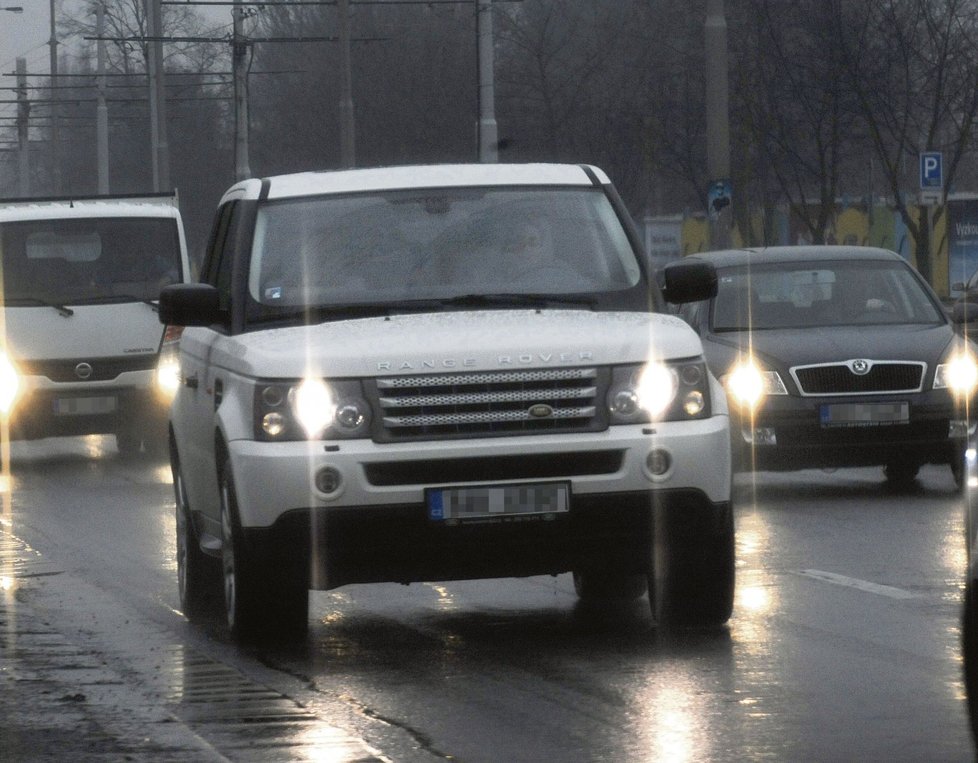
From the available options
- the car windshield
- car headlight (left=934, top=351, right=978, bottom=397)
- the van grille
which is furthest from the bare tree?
car headlight (left=934, top=351, right=978, bottom=397)

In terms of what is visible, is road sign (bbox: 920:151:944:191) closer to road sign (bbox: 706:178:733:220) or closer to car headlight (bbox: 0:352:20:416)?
road sign (bbox: 706:178:733:220)

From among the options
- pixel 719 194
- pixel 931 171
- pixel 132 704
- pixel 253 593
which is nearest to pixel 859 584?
pixel 253 593

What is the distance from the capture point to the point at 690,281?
31.2 ft

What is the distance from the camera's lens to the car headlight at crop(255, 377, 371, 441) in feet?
27.3

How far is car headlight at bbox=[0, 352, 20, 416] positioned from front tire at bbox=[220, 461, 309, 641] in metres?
10.8

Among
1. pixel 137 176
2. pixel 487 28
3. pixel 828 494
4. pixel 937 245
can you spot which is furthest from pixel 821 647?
pixel 137 176

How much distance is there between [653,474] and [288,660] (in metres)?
1.40

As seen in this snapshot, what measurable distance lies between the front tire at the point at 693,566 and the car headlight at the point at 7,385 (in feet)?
36.7

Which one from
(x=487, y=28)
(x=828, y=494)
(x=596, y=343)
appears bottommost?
(x=828, y=494)

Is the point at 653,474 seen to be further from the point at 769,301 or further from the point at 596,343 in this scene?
the point at 769,301

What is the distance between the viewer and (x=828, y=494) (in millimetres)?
15117

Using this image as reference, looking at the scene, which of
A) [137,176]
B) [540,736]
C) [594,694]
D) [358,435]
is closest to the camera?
[540,736]

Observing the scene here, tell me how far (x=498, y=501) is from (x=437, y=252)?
4.73ft

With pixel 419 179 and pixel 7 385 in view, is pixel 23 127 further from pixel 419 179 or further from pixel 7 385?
pixel 419 179
